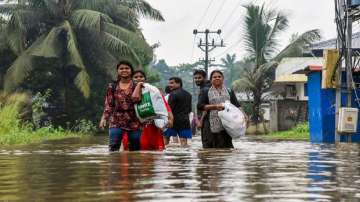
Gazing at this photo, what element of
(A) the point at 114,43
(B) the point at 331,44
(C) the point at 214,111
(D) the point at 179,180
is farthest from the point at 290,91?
(D) the point at 179,180

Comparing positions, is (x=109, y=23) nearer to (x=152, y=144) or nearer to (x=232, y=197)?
(x=152, y=144)

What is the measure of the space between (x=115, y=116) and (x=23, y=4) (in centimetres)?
2156

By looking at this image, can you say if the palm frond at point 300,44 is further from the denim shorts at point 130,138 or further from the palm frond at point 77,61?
the denim shorts at point 130,138

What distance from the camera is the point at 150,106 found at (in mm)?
9344

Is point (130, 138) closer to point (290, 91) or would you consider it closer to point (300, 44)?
point (300, 44)

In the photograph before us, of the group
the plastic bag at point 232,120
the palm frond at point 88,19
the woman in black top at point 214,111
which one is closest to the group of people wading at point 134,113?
the woman in black top at point 214,111

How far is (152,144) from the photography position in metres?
9.64

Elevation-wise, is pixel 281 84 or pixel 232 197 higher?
pixel 281 84

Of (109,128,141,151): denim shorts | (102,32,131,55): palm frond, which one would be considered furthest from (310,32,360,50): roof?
(109,128,141,151): denim shorts

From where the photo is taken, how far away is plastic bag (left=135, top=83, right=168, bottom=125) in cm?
935

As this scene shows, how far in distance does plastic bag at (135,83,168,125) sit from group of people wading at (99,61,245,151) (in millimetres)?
75

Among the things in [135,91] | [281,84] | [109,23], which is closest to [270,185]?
[135,91]

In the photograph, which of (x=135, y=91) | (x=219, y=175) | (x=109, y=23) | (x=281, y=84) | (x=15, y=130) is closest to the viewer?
(x=219, y=175)

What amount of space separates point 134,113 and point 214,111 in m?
1.55
